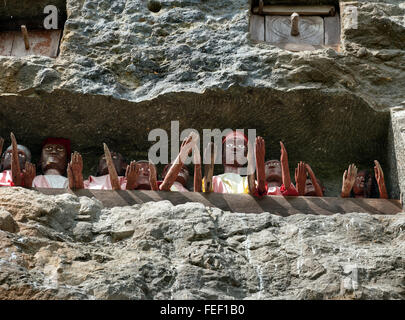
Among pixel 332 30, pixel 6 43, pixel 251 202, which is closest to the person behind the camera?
pixel 251 202

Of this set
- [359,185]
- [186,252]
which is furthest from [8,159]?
[359,185]

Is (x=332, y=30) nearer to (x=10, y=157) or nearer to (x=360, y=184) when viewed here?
(x=360, y=184)

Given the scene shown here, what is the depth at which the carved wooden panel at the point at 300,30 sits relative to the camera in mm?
5539

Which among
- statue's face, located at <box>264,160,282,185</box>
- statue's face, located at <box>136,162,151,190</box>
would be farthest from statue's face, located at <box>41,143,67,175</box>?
statue's face, located at <box>264,160,282,185</box>

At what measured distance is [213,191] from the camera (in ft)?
14.5

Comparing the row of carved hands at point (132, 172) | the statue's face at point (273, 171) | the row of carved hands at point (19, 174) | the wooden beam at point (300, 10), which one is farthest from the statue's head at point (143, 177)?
the wooden beam at point (300, 10)

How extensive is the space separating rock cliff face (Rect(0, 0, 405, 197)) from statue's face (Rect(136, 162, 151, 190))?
1.46 ft

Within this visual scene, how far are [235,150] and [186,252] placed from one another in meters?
1.40

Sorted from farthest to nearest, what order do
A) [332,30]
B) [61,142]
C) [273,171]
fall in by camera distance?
[332,30]
[61,142]
[273,171]

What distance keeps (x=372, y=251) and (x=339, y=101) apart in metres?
1.46

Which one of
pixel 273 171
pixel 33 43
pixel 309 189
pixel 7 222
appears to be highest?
pixel 33 43

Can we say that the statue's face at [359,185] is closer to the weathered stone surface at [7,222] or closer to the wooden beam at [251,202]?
the wooden beam at [251,202]

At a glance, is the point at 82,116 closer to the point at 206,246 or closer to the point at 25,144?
the point at 25,144

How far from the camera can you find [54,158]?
5.00m
